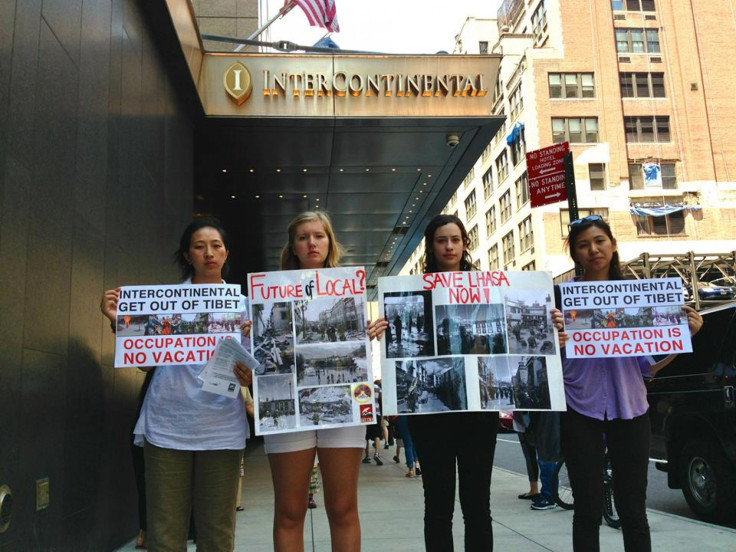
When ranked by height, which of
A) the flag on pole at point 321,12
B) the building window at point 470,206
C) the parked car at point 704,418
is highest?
the building window at point 470,206

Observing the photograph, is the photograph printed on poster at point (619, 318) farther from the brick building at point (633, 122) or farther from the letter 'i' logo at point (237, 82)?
the brick building at point (633, 122)

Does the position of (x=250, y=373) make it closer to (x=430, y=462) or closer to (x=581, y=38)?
(x=430, y=462)

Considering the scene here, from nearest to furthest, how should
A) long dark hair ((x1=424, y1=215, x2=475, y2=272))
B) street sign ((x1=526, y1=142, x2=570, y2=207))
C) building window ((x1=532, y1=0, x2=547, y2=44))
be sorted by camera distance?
long dark hair ((x1=424, y1=215, x2=475, y2=272)), street sign ((x1=526, y1=142, x2=570, y2=207)), building window ((x1=532, y1=0, x2=547, y2=44))

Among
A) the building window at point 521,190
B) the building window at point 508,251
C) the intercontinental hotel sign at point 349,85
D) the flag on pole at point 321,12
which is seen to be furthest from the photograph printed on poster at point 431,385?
the building window at point 508,251

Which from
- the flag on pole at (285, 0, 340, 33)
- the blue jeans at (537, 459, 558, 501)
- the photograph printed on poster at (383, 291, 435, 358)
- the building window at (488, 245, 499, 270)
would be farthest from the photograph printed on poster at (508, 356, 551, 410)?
the building window at (488, 245, 499, 270)

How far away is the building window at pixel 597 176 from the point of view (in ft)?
139

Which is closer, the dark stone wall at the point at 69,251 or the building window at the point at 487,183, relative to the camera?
the dark stone wall at the point at 69,251

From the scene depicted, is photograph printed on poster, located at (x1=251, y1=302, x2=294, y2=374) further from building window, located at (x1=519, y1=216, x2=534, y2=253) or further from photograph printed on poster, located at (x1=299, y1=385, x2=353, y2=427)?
building window, located at (x1=519, y1=216, x2=534, y2=253)

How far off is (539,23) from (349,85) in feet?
144

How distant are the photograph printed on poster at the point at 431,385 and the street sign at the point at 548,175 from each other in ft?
24.2

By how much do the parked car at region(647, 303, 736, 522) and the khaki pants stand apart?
17.4ft

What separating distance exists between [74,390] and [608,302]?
3592 mm

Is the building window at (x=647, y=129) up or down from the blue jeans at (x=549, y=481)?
up

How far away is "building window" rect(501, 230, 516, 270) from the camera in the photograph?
47.6 m
